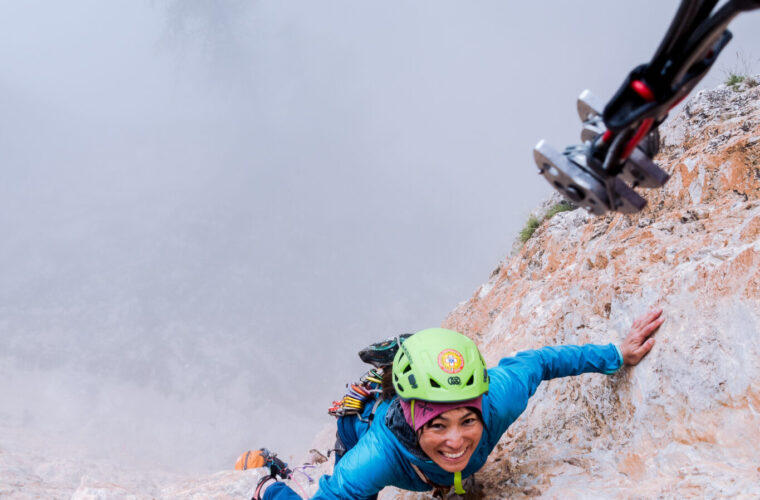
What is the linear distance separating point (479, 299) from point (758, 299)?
6.25 meters

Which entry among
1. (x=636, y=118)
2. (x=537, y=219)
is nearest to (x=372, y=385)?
(x=636, y=118)

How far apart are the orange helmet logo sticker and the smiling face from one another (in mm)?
254

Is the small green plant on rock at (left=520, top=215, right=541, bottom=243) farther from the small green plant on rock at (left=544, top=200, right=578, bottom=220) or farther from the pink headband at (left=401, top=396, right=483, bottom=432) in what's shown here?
the pink headband at (left=401, top=396, right=483, bottom=432)

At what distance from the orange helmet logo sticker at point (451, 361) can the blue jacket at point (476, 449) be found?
0.43m

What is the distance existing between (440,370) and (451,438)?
0.43 meters

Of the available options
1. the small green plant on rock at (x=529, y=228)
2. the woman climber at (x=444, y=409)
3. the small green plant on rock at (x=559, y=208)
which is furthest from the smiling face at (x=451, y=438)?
the small green plant on rock at (x=529, y=228)

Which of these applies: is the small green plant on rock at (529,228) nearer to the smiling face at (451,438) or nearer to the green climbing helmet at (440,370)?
the green climbing helmet at (440,370)

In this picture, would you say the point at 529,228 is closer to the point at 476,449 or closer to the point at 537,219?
the point at 537,219

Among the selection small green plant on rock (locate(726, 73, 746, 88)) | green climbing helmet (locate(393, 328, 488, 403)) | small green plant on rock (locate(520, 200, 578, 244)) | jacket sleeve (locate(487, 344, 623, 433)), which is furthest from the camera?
small green plant on rock (locate(520, 200, 578, 244))

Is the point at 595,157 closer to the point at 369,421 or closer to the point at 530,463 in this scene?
the point at 530,463

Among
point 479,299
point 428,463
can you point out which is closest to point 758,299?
point 428,463

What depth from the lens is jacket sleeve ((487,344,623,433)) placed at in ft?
11.3

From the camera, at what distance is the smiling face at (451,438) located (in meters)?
3.11

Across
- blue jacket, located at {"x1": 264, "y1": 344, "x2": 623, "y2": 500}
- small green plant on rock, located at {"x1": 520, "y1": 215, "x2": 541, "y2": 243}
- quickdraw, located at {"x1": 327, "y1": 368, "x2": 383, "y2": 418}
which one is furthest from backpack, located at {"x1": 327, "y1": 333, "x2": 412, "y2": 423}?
small green plant on rock, located at {"x1": 520, "y1": 215, "x2": 541, "y2": 243}
